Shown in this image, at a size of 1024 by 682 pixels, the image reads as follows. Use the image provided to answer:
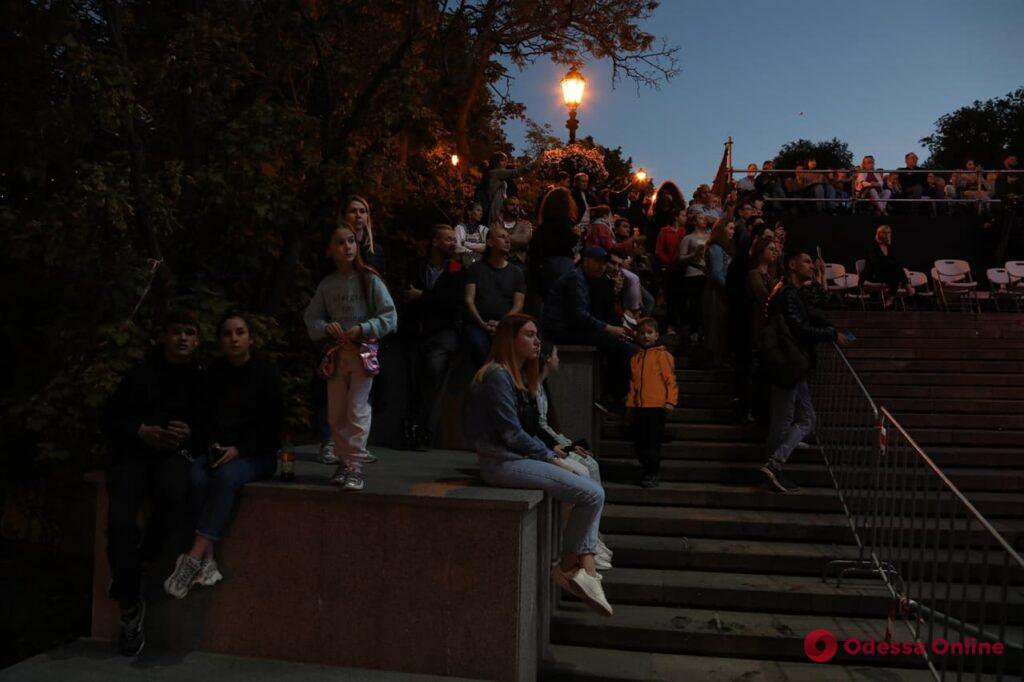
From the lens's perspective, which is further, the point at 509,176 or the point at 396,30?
the point at 396,30

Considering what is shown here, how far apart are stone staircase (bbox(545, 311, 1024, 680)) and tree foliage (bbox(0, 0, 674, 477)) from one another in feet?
12.3

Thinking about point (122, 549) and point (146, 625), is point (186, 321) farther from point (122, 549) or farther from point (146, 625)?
point (146, 625)

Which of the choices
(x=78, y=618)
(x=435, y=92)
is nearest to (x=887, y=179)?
(x=435, y=92)

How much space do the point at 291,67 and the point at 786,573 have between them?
7146 mm

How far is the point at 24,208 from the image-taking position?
8289 millimetres

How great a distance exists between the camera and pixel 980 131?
63906mm

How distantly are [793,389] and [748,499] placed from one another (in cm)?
114

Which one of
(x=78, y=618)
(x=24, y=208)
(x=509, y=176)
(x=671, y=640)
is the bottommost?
(x=78, y=618)

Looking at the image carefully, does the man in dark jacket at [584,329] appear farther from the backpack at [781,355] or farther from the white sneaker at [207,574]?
the white sneaker at [207,574]

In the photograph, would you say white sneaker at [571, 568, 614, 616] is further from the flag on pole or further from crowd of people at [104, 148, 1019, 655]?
the flag on pole

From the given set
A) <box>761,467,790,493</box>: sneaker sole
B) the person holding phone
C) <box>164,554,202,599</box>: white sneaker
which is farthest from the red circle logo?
<box>164,554,202,599</box>: white sneaker

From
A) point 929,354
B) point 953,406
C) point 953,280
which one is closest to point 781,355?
point 953,406

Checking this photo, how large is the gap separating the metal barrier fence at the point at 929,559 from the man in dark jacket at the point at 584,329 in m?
2.06

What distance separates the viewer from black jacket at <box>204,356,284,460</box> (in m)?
5.69
